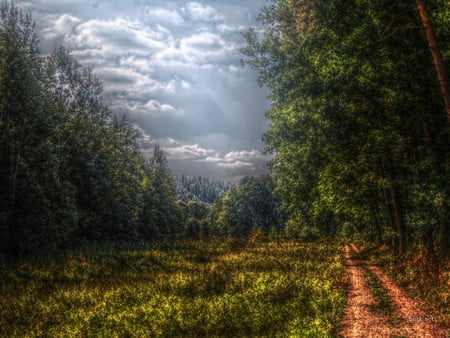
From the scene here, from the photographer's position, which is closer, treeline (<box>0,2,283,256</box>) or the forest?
the forest

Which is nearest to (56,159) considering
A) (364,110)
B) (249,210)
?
(364,110)

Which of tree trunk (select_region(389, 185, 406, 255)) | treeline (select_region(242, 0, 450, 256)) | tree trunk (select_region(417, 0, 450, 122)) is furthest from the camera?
tree trunk (select_region(389, 185, 406, 255))

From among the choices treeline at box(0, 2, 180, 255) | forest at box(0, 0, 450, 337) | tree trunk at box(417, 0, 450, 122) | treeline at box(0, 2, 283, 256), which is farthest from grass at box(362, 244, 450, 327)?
treeline at box(0, 2, 180, 255)

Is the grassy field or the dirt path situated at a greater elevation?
the grassy field

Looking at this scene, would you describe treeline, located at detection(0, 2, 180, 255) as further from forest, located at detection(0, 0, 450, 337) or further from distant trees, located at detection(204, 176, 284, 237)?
distant trees, located at detection(204, 176, 284, 237)

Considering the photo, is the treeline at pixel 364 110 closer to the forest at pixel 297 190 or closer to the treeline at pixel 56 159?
the forest at pixel 297 190

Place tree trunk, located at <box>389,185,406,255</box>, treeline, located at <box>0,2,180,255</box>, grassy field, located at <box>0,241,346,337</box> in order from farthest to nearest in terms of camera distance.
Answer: treeline, located at <box>0,2,180,255</box> < tree trunk, located at <box>389,185,406,255</box> < grassy field, located at <box>0,241,346,337</box>

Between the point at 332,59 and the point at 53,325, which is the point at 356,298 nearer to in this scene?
the point at 53,325

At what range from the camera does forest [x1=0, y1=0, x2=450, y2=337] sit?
9.38 meters

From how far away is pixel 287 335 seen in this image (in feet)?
24.2

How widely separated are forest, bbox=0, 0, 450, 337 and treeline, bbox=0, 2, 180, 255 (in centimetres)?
18

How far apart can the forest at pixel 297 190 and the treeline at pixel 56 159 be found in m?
0.18

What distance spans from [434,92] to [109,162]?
4181 centimetres

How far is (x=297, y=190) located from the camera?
25.5 meters
